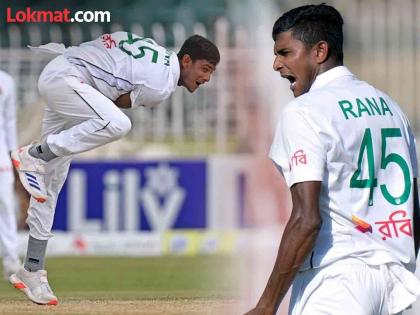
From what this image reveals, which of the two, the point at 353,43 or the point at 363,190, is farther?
the point at 353,43

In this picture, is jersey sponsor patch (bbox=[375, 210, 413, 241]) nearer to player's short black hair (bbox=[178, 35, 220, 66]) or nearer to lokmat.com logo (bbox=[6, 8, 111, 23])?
player's short black hair (bbox=[178, 35, 220, 66])

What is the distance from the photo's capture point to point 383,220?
304 centimetres

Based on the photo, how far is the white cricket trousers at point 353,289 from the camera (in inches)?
116

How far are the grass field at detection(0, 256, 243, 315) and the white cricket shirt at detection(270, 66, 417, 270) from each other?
2244 mm

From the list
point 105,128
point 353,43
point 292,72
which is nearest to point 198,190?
point 353,43

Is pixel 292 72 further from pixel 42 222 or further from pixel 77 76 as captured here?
pixel 42 222

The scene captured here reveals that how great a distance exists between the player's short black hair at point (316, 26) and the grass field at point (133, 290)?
230cm

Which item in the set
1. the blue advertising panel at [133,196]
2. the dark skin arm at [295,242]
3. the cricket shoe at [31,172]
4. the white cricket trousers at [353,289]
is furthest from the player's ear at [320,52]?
the blue advertising panel at [133,196]

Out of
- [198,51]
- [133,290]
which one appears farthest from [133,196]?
[198,51]

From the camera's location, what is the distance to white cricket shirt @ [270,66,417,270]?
2.93m

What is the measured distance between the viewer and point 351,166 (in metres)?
2.98

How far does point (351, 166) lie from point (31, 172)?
7.12 feet

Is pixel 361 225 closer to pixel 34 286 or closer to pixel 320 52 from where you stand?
pixel 320 52

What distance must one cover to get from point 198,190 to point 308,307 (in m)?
6.02
